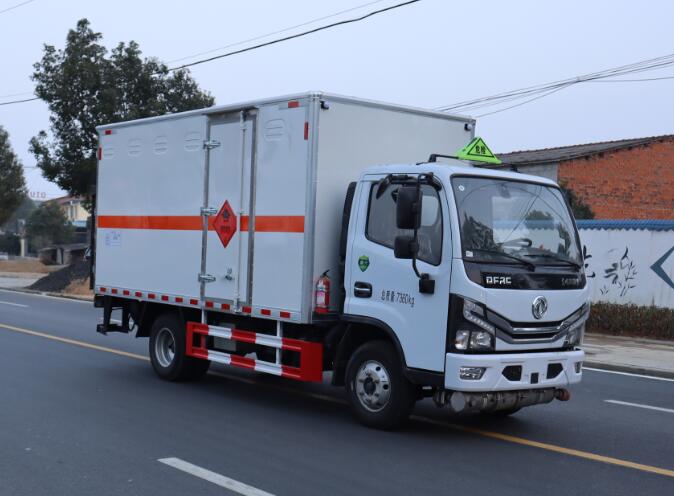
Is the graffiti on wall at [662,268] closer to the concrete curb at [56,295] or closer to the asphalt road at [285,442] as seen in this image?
the asphalt road at [285,442]

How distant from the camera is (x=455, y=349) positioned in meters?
7.20

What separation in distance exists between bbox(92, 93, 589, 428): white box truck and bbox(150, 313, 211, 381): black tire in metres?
0.02

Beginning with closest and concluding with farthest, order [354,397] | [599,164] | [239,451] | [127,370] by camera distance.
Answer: [239,451] < [354,397] < [127,370] < [599,164]

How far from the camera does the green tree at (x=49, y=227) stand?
78.1 metres

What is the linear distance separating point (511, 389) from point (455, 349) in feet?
2.13

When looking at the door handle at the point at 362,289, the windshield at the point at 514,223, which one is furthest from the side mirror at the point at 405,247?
the door handle at the point at 362,289

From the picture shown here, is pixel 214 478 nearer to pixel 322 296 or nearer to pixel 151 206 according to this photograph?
pixel 322 296

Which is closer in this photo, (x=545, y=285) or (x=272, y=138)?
(x=545, y=285)

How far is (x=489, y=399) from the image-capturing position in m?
7.32

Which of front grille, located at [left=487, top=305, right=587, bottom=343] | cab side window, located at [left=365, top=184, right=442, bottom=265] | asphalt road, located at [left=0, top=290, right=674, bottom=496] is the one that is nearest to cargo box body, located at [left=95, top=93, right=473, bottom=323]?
cab side window, located at [left=365, top=184, right=442, bottom=265]

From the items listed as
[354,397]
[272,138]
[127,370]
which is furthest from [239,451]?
[127,370]

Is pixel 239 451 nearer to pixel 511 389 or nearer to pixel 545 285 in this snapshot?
pixel 511 389

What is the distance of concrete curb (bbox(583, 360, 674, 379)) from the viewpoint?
13.2 metres

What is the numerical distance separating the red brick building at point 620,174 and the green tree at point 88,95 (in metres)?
12.8
